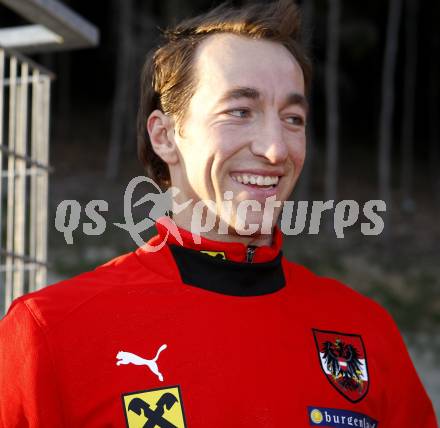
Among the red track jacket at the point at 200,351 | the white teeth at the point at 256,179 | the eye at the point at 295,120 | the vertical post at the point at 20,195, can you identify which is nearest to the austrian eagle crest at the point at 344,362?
the red track jacket at the point at 200,351

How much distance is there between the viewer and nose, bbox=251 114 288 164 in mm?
2441

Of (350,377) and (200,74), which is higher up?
(200,74)

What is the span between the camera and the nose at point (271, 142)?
244 centimetres

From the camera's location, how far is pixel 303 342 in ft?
8.23

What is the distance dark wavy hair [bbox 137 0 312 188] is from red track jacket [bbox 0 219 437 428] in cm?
34

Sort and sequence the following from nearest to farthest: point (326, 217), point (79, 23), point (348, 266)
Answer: point (79, 23), point (348, 266), point (326, 217)

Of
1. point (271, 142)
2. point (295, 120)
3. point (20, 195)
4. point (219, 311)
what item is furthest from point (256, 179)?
point (20, 195)

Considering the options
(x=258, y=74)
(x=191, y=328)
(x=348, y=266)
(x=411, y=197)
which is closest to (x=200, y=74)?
(x=258, y=74)

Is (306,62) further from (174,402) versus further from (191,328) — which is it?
(174,402)

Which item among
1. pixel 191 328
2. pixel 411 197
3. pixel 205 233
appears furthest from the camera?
pixel 411 197

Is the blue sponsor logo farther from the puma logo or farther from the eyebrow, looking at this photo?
the eyebrow

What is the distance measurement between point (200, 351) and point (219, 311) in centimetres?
14

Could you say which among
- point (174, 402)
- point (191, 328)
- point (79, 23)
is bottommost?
point (174, 402)

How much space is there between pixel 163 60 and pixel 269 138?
536 millimetres
